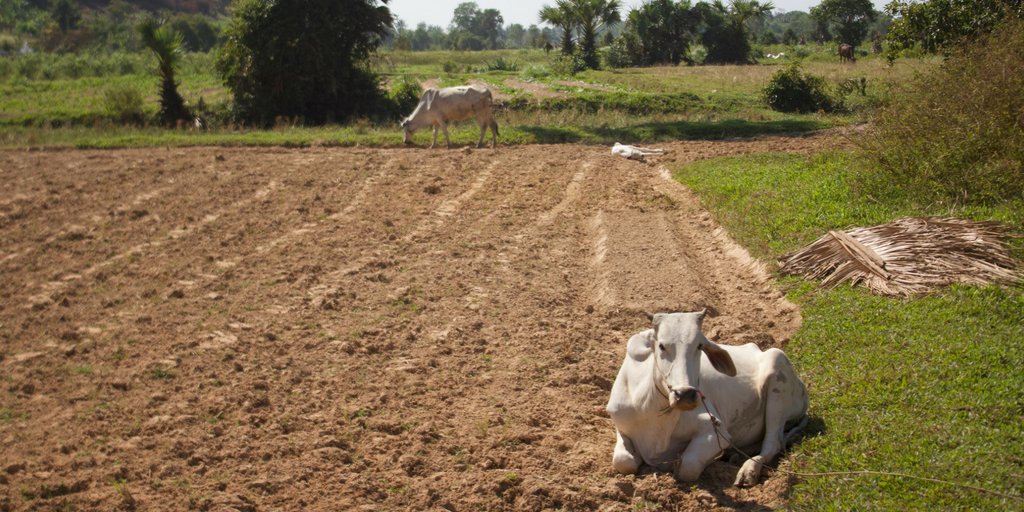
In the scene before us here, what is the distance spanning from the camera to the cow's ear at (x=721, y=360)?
5.59 metres

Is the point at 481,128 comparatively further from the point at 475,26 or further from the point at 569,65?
the point at 475,26

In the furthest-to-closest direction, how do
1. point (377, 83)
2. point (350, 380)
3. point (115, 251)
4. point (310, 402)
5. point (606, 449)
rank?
point (377, 83) < point (115, 251) < point (350, 380) < point (310, 402) < point (606, 449)

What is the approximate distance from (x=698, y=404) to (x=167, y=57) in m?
23.4

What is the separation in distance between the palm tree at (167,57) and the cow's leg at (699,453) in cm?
2286

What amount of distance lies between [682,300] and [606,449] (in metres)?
3.10

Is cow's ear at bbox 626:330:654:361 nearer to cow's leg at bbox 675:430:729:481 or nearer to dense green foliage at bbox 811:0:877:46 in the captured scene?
cow's leg at bbox 675:430:729:481

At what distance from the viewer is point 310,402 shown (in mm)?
7047

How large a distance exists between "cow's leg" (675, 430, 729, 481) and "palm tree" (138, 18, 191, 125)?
2286 cm

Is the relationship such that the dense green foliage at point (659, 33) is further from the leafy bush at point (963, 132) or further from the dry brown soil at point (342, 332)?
the leafy bush at point (963, 132)

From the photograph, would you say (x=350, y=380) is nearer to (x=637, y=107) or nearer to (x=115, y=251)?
(x=115, y=251)

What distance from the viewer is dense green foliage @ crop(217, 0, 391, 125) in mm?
26453

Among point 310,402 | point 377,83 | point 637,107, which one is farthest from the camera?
point 377,83

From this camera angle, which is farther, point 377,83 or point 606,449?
point 377,83

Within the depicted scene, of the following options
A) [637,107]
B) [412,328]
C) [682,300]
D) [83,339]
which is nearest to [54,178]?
[83,339]
